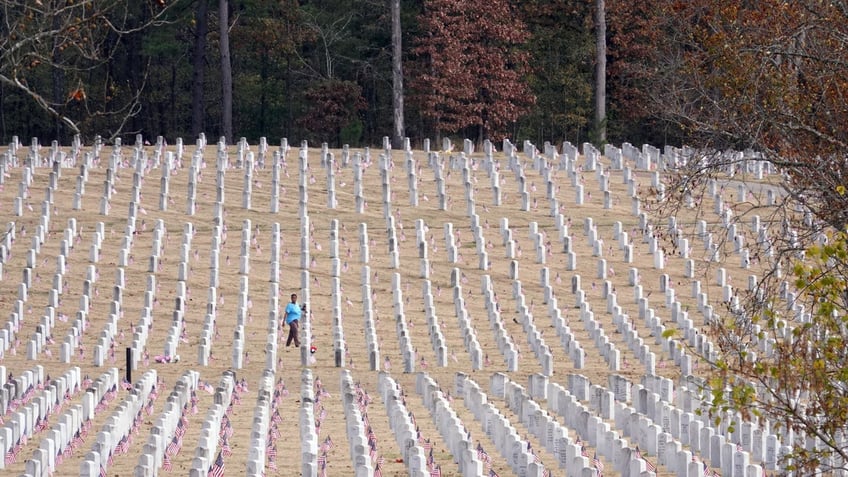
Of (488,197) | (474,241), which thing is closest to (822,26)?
(474,241)

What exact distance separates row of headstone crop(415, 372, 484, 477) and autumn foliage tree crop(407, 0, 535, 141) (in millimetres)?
31282

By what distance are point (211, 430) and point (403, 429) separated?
1.74m

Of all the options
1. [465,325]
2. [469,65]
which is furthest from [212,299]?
[469,65]

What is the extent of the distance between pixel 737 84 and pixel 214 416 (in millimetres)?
5656

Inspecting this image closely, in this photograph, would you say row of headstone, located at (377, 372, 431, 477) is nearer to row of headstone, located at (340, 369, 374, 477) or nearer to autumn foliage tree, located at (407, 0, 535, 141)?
row of headstone, located at (340, 369, 374, 477)

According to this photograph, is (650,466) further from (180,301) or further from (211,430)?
(180,301)

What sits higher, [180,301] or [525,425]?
[180,301]

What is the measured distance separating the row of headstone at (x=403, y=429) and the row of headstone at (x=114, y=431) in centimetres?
240

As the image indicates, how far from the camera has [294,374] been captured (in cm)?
1997

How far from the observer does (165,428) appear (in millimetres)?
13656

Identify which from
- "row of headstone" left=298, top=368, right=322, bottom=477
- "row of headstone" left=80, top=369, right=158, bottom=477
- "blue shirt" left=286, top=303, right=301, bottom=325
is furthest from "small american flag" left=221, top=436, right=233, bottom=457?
"blue shirt" left=286, top=303, right=301, bottom=325

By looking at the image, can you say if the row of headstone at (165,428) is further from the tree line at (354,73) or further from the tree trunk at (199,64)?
the tree trunk at (199,64)

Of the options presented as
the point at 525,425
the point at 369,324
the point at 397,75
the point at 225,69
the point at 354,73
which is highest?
the point at 354,73

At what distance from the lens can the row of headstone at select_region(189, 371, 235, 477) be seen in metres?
11.6
